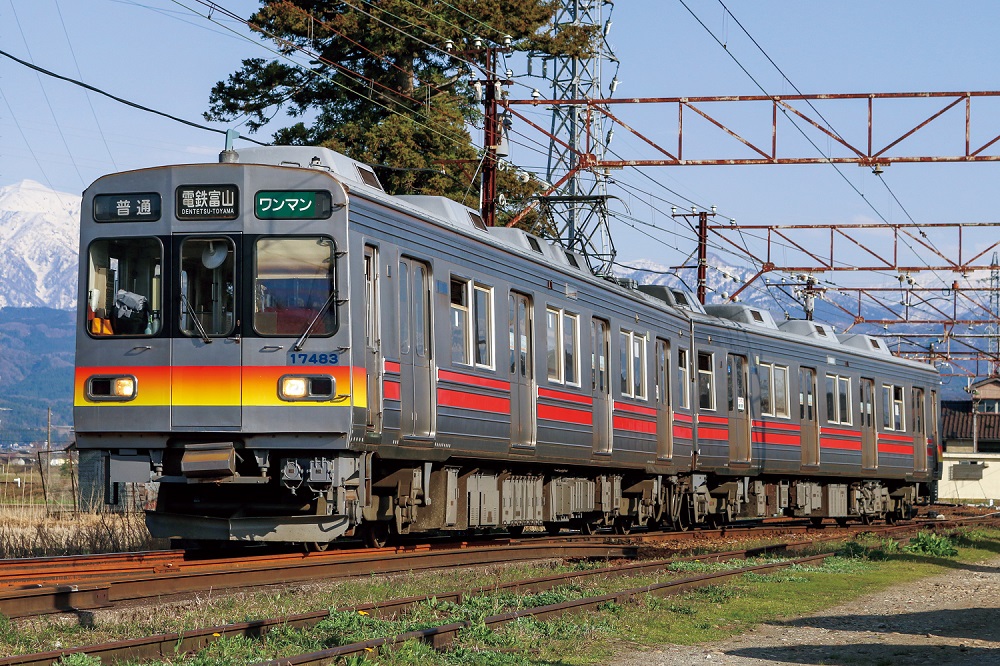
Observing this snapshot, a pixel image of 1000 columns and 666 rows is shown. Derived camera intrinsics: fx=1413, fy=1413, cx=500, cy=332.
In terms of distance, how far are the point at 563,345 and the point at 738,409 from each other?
7.22 m

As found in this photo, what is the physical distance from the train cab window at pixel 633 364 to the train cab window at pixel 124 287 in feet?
27.2

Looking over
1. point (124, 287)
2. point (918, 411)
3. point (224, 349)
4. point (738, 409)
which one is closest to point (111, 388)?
point (124, 287)

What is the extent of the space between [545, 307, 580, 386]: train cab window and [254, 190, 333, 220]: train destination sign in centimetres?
504

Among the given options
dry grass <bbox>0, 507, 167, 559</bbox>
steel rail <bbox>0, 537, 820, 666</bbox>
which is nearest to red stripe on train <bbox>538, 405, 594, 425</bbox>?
steel rail <bbox>0, 537, 820, 666</bbox>

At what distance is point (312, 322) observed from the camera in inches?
478

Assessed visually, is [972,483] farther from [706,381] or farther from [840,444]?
[706,381]

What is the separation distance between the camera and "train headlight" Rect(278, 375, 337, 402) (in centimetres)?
1199

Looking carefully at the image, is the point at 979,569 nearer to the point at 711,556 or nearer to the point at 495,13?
the point at 711,556

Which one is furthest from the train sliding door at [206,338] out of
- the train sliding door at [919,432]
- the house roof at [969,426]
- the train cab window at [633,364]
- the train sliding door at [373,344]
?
the house roof at [969,426]

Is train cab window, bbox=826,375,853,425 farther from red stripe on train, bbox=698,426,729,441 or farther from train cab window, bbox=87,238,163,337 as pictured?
train cab window, bbox=87,238,163,337

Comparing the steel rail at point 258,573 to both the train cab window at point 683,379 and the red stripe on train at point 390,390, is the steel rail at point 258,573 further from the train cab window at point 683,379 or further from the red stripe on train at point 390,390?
the train cab window at point 683,379

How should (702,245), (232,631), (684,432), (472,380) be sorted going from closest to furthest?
(232,631) < (472,380) < (684,432) < (702,245)

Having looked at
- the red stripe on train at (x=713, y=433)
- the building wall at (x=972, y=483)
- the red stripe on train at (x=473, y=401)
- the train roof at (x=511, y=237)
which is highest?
the train roof at (x=511, y=237)

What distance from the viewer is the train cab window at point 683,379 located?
71.4ft
